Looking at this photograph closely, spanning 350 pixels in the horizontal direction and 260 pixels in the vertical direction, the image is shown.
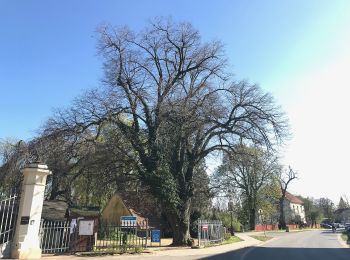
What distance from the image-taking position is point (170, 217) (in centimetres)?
2905

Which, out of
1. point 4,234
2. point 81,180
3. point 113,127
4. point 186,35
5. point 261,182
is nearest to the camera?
point 4,234

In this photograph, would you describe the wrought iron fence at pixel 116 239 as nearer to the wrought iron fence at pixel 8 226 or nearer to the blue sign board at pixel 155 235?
the blue sign board at pixel 155 235

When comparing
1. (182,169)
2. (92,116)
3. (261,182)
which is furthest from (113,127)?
(261,182)

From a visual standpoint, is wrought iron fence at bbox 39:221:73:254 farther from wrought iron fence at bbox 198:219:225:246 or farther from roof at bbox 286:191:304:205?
roof at bbox 286:191:304:205

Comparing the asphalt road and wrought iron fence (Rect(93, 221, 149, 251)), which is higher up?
wrought iron fence (Rect(93, 221, 149, 251))

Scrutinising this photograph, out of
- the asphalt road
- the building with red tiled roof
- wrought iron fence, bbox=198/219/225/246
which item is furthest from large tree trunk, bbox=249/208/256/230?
the building with red tiled roof

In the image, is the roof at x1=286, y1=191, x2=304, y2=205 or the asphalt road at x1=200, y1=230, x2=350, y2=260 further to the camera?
the roof at x1=286, y1=191, x2=304, y2=205

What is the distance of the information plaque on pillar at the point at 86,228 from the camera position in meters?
21.5

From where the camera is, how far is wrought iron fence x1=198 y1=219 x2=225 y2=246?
28.6 meters

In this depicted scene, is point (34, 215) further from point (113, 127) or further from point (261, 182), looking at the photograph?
point (261, 182)

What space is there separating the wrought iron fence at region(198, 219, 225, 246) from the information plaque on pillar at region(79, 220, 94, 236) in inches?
358

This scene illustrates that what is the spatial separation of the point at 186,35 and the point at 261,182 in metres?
49.3

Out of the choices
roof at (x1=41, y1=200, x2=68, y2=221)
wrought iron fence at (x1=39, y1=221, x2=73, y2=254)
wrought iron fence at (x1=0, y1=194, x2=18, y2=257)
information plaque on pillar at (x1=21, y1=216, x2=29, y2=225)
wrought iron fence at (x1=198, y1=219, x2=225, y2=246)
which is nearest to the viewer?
wrought iron fence at (x1=0, y1=194, x2=18, y2=257)

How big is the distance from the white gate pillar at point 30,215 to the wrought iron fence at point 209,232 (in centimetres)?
1351
